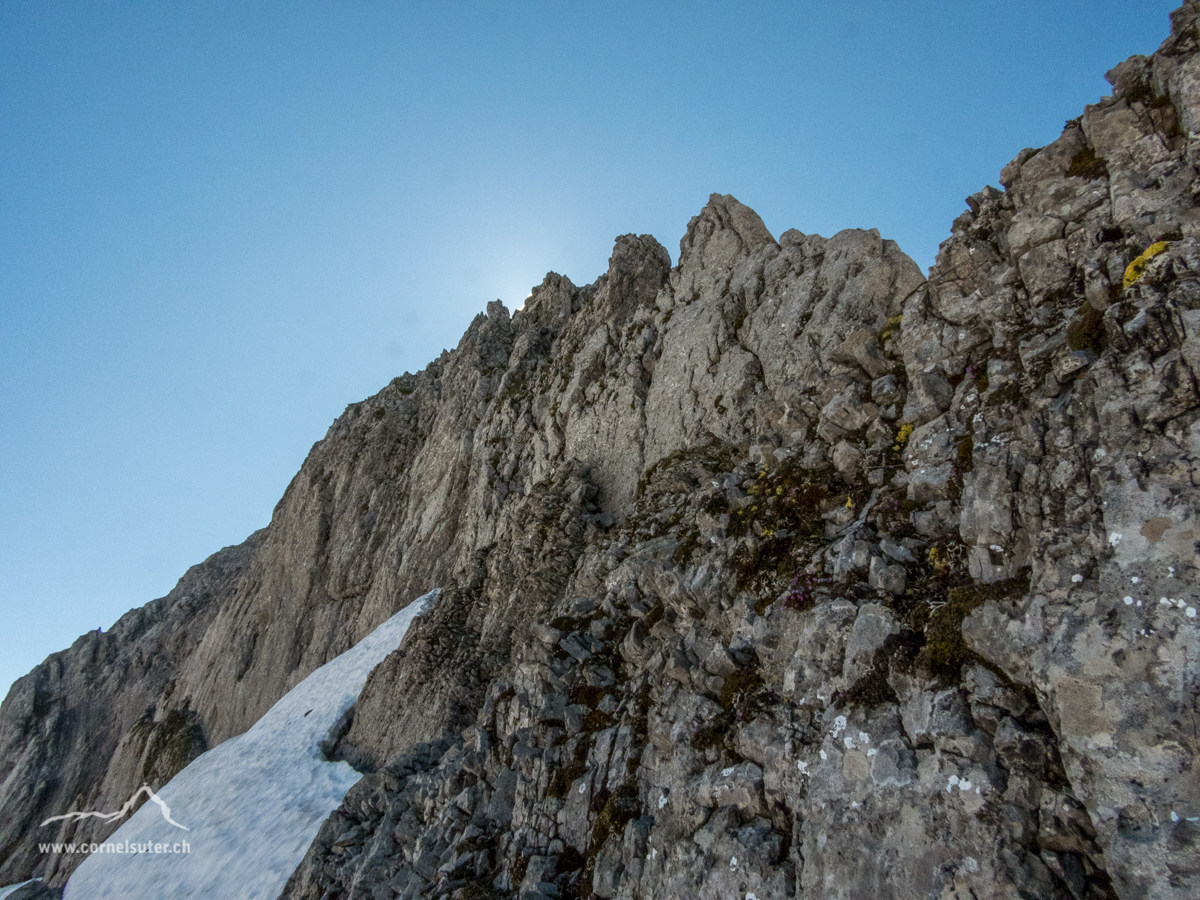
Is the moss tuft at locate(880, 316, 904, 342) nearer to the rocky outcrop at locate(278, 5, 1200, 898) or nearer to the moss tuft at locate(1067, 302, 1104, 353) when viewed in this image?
the rocky outcrop at locate(278, 5, 1200, 898)

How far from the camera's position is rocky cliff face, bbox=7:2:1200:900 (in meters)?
8.08

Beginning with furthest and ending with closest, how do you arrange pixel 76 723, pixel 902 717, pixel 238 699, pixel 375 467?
pixel 76 723, pixel 375 467, pixel 238 699, pixel 902 717

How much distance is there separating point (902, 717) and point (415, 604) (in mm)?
31608

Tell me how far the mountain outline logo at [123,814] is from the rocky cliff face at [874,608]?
9.74 m

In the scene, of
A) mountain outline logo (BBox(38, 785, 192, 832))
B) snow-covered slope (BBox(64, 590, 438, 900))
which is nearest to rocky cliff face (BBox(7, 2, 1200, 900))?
snow-covered slope (BBox(64, 590, 438, 900))

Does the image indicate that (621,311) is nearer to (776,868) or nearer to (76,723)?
(776,868)

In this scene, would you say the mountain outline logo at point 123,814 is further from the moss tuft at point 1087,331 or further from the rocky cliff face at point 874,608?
the moss tuft at point 1087,331

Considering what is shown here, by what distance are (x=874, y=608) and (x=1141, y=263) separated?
316 inches

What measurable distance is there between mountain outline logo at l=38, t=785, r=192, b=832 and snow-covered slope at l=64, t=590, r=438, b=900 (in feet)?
0.75

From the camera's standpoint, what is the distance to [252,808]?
25953 millimetres

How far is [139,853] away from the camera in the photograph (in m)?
27.7

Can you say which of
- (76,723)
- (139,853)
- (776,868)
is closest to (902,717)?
(776,868)

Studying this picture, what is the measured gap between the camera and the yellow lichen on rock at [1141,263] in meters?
10.7

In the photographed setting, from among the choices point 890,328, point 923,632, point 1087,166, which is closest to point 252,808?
point 923,632
